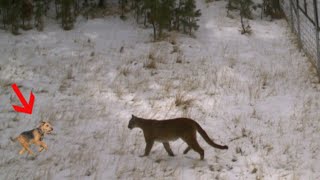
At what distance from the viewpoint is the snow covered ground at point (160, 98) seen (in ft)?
19.0

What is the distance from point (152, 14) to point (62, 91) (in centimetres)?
361

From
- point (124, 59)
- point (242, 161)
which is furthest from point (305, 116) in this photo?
point (124, 59)

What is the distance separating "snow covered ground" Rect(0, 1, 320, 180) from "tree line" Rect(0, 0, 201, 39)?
348 mm

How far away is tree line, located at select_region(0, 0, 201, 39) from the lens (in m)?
10.9

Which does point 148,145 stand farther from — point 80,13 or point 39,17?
point 80,13

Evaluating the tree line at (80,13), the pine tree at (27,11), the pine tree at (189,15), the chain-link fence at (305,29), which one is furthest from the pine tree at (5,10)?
the chain-link fence at (305,29)

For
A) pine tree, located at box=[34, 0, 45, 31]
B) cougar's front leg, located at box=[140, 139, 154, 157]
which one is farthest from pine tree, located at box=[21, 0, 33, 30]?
cougar's front leg, located at box=[140, 139, 154, 157]

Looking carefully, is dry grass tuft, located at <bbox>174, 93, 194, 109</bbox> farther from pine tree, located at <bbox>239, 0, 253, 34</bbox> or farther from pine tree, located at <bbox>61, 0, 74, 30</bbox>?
pine tree, located at <bbox>61, 0, 74, 30</bbox>

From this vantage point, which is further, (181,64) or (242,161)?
(181,64)

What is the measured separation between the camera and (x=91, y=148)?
20.5 ft

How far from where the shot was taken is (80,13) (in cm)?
1219

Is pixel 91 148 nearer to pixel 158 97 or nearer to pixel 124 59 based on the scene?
pixel 158 97

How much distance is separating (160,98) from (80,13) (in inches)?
204

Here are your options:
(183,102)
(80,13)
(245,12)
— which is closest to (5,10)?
(80,13)
